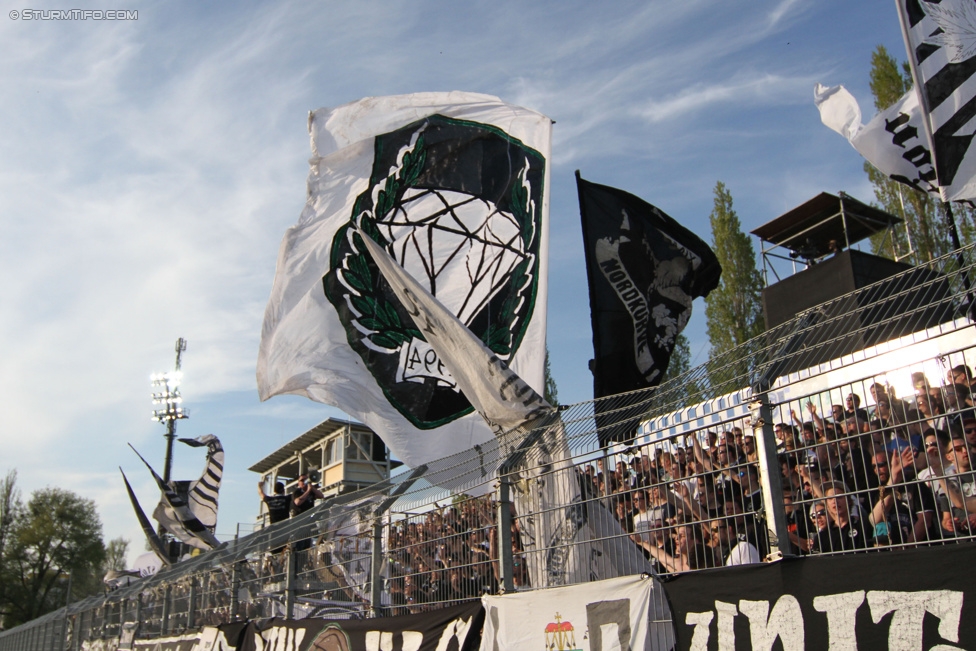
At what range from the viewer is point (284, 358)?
10.8 meters

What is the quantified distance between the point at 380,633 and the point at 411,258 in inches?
206

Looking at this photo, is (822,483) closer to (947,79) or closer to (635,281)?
(947,79)

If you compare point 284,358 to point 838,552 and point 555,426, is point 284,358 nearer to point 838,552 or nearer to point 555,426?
point 555,426

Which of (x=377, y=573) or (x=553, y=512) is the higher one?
(x=553, y=512)

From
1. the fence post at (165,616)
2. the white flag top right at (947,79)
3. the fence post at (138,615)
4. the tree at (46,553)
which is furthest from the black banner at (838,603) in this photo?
the tree at (46,553)

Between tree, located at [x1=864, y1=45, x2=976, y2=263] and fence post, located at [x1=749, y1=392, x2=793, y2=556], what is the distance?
69.0ft

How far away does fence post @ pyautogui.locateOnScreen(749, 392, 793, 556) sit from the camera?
3939 millimetres

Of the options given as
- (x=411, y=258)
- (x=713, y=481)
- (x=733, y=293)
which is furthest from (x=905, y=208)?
(x=713, y=481)

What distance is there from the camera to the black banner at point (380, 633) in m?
5.82

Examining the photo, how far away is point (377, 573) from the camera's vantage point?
7.18m

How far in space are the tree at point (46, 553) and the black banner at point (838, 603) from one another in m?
52.5

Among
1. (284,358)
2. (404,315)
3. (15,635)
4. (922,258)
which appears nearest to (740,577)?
Result: (404,315)

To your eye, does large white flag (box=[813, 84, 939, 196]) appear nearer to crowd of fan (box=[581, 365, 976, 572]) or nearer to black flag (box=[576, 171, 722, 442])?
black flag (box=[576, 171, 722, 442])

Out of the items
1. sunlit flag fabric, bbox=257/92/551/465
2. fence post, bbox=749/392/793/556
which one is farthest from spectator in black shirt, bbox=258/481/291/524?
fence post, bbox=749/392/793/556
